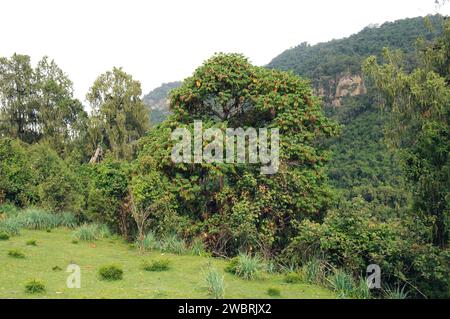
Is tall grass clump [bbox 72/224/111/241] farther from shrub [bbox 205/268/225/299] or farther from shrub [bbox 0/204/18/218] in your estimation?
shrub [bbox 205/268/225/299]

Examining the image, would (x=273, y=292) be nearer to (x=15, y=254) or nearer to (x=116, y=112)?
(x=15, y=254)

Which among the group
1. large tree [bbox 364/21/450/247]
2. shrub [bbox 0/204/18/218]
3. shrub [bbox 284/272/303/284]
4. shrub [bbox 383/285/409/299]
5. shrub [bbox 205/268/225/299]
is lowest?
shrub [bbox 383/285/409/299]

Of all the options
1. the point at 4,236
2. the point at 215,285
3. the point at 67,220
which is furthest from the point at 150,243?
the point at 67,220

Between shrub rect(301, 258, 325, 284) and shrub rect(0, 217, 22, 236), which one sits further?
shrub rect(0, 217, 22, 236)

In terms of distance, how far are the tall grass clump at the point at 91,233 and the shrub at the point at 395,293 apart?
11086 mm

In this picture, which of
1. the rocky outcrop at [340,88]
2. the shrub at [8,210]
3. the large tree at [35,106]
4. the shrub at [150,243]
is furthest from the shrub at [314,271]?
the rocky outcrop at [340,88]

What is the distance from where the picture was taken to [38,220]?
19500mm

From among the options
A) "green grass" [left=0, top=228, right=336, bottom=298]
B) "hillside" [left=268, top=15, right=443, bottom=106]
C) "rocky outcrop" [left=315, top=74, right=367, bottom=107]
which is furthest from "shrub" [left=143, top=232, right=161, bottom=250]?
"rocky outcrop" [left=315, top=74, right=367, bottom=107]

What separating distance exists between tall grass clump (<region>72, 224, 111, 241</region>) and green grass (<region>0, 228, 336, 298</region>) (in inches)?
44.2

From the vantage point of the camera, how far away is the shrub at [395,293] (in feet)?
34.9

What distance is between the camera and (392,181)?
1955 inches

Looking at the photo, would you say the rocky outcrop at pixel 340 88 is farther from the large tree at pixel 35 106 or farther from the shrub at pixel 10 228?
the shrub at pixel 10 228

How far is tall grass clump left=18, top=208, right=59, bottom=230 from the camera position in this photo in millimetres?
19297

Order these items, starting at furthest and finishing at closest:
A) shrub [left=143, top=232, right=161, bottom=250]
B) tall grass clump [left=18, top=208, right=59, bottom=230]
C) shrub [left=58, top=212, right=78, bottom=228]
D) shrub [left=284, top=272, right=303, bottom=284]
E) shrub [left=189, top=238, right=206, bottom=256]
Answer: shrub [left=58, top=212, right=78, bottom=228]
tall grass clump [left=18, top=208, right=59, bottom=230]
shrub [left=143, top=232, right=161, bottom=250]
shrub [left=189, top=238, right=206, bottom=256]
shrub [left=284, top=272, right=303, bottom=284]
